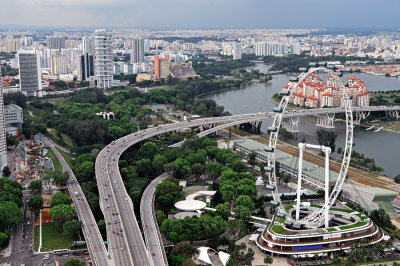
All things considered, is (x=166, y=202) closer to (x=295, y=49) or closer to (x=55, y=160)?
(x=55, y=160)

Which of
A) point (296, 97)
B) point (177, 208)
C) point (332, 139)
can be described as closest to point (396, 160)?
point (332, 139)

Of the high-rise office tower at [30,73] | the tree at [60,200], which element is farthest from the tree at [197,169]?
the high-rise office tower at [30,73]

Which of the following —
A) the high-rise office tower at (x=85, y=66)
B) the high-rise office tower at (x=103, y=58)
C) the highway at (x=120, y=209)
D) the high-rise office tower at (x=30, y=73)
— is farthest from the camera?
the high-rise office tower at (x=85, y=66)

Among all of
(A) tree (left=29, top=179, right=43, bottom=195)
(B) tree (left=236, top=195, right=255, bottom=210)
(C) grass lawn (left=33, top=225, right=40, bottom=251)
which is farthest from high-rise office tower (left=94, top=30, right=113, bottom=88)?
(B) tree (left=236, top=195, right=255, bottom=210)

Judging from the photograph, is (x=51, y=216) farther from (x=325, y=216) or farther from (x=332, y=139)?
(x=332, y=139)

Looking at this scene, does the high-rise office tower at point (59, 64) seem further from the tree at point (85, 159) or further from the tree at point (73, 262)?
the tree at point (73, 262)

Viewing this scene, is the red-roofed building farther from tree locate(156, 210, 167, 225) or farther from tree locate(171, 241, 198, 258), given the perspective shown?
tree locate(171, 241, 198, 258)

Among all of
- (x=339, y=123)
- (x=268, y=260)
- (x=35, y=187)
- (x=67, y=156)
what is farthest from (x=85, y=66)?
(x=268, y=260)
